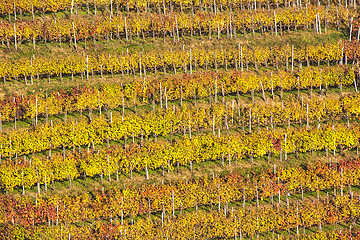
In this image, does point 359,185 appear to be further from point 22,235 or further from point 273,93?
point 22,235

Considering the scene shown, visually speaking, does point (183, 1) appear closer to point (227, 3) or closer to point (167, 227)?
point (227, 3)

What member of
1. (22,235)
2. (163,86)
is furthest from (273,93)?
(22,235)

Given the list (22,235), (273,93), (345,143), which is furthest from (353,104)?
(22,235)

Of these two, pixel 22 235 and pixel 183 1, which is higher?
pixel 183 1

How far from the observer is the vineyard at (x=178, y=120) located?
45.8m

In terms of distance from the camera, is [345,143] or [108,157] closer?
[108,157]

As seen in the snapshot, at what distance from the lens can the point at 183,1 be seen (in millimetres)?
60594

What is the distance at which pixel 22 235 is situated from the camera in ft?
143

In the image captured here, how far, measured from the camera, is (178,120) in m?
50.5

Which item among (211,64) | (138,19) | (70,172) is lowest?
(70,172)

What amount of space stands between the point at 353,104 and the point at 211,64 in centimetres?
1519

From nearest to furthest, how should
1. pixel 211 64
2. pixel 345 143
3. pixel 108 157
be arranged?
pixel 108 157, pixel 345 143, pixel 211 64

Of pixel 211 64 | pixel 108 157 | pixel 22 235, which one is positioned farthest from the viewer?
pixel 211 64

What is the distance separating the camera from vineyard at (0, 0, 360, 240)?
150 feet
